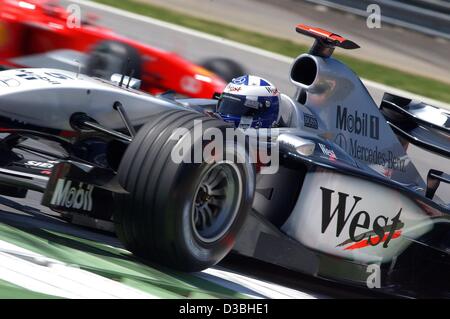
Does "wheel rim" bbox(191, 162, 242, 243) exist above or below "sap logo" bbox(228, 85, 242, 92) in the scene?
below

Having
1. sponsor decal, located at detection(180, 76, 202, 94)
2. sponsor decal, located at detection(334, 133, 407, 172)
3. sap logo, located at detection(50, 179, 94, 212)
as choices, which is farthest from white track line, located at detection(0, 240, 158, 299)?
sponsor decal, located at detection(180, 76, 202, 94)

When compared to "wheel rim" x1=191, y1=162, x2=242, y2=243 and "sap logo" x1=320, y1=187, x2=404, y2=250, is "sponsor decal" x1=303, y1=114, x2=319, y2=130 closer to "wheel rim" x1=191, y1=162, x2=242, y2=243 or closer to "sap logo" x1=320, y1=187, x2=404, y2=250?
"sap logo" x1=320, y1=187, x2=404, y2=250

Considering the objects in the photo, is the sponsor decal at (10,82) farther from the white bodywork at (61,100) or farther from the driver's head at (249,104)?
the driver's head at (249,104)

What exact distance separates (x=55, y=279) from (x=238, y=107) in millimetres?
1935

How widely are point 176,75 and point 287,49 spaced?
3.88 m

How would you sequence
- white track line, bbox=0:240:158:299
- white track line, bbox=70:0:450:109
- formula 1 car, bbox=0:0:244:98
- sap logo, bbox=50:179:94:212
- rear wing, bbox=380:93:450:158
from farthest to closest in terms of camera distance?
white track line, bbox=70:0:450:109 < formula 1 car, bbox=0:0:244:98 < rear wing, bbox=380:93:450:158 < sap logo, bbox=50:179:94:212 < white track line, bbox=0:240:158:299

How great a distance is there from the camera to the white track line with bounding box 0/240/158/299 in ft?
11.0

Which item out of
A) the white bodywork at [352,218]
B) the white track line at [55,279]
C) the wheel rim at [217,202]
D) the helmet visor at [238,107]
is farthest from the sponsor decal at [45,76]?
the white bodywork at [352,218]

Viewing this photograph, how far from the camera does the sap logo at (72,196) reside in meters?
4.09

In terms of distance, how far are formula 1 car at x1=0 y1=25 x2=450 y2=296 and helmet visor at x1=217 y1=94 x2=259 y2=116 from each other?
0.36ft

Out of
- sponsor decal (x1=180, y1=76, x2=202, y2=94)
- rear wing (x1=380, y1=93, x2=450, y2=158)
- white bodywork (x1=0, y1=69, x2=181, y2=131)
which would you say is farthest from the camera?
sponsor decal (x1=180, y1=76, x2=202, y2=94)

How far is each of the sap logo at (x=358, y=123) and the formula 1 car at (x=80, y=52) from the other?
287cm

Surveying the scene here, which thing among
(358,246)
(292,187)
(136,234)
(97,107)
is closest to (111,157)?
(97,107)
